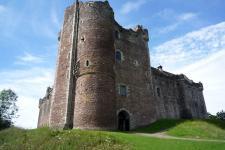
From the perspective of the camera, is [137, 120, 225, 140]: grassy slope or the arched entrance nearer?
[137, 120, 225, 140]: grassy slope

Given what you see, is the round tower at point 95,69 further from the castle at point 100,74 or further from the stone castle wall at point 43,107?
the stone castle wall at point 43,107

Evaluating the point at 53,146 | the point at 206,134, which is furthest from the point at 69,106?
the point at 206,134

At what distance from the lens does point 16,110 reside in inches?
1944

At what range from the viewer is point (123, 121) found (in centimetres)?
2855

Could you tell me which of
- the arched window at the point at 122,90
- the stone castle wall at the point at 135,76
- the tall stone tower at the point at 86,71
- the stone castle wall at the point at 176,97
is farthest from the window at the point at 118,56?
the stone castle wall at the point at 176,97

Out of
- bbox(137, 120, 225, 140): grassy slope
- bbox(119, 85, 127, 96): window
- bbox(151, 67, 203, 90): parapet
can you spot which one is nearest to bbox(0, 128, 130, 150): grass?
bbox(137, 120, 225, 140): grassy slope

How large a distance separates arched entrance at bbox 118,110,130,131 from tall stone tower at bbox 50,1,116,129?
3.21m

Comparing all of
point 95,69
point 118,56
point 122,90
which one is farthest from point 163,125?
point 95,69

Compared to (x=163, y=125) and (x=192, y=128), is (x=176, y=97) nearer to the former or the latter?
(x=163, y=125)

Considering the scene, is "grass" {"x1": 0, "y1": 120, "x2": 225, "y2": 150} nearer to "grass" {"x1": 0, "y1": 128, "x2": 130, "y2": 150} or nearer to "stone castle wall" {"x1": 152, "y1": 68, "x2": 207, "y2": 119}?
"grass" {"x1": 0, "y1": 128, "x2": 130, "y2": 150}

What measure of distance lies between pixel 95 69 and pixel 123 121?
6.85 m

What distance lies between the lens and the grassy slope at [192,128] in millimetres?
22906

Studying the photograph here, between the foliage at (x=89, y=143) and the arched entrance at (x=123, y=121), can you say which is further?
the arched entrance at (x=123, y=121)

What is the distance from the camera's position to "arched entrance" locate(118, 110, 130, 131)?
28141mm
